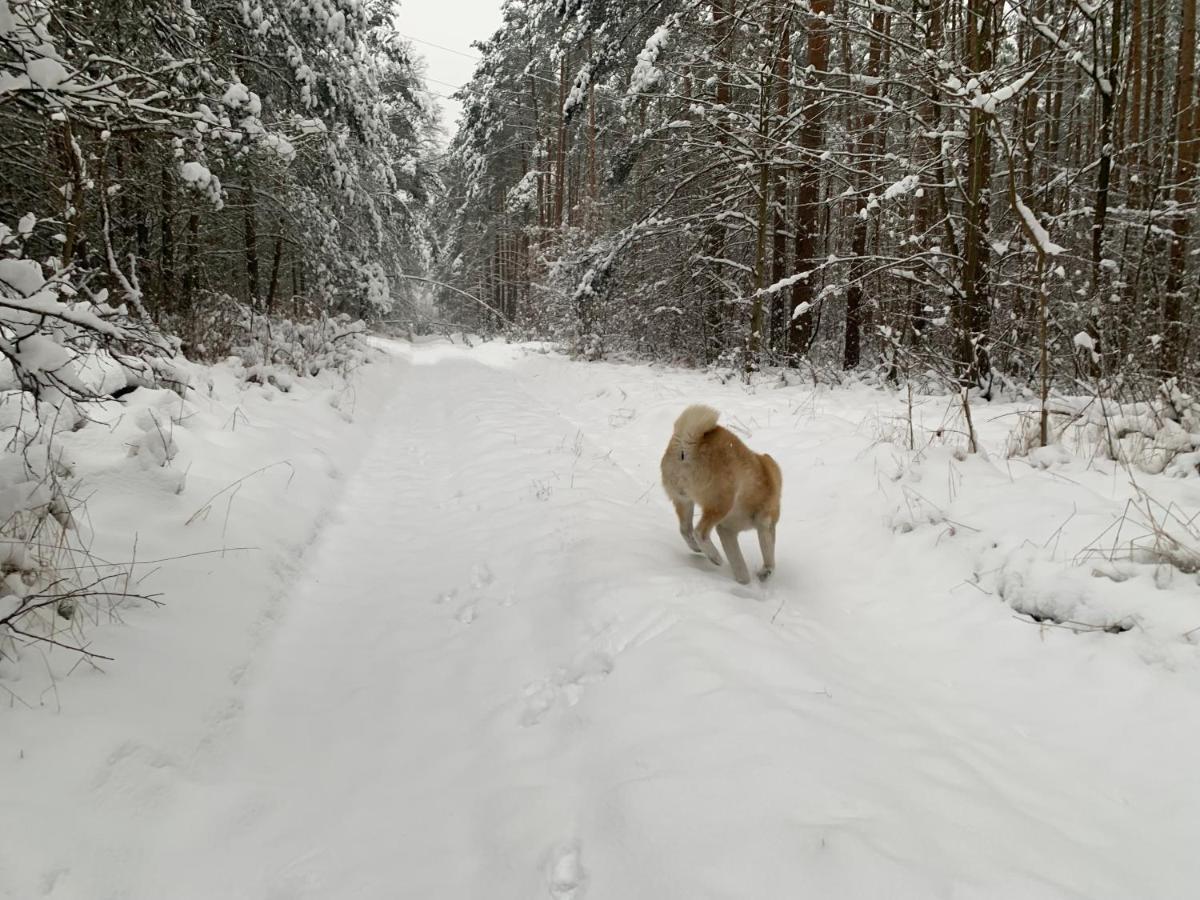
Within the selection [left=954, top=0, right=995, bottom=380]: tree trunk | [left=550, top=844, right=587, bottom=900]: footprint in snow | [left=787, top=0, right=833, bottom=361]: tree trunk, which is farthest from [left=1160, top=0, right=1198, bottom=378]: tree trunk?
[left=550, top=844, right=587, bottom=900]: footprint in snow

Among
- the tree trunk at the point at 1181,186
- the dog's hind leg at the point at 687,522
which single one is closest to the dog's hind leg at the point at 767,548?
the dog's hind leg at the point at 687,522

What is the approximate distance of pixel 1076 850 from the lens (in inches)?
66.4

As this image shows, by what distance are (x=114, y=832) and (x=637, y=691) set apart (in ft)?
5.91

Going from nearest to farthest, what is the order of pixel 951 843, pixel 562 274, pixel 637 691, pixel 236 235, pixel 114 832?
pixel 951 843 < pixel 114 832 < pixel 637 691 < pixel 236 235 < pixel 562 274

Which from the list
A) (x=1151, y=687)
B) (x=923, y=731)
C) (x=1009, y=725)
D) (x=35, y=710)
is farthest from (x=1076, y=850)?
(x=35, y=710)

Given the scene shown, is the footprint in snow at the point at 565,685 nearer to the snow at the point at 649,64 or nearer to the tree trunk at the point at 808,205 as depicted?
the tree trunk at the point at 808,205

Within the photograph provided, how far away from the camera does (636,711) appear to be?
229cm

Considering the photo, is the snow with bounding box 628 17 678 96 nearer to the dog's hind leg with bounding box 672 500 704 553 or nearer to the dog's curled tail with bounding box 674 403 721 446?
the dog's curled tail with bounding box 674 403 721 446

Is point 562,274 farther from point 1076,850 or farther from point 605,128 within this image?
point 1076,850

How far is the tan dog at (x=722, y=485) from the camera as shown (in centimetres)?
372

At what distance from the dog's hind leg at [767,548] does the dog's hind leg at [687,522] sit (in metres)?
0.43

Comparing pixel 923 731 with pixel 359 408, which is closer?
pixel 923 731

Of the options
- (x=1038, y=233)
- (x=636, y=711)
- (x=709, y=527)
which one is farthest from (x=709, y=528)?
(x=1038, y=233)

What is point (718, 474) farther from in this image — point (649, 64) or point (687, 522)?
point (649, 64)
